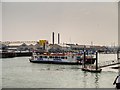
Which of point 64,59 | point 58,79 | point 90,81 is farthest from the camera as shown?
point 64,59

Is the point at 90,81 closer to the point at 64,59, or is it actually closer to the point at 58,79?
the point at 58,79

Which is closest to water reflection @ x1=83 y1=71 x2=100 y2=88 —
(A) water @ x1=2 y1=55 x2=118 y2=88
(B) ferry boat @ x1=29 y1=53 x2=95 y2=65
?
(A) water @ x1=2 y1=55 x2=118 y2=88

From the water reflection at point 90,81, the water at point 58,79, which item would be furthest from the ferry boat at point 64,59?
the water reflection at point 90,81

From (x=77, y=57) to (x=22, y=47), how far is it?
2002 inches

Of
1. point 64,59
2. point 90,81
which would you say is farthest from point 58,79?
point 64,59

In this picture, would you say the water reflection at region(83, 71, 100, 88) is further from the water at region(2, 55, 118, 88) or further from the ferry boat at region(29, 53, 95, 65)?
the ferry boat at region(29, 53, 95, 65)

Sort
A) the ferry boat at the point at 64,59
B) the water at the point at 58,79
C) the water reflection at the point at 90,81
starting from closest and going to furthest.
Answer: the water at the point at 58,79
the water reflection at the point at 90,81
the ferry boat at the point at 64,59

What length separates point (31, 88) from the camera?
1077 centimetres

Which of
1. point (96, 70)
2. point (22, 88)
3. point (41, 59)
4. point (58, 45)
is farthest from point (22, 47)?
Result: point (22, 88)

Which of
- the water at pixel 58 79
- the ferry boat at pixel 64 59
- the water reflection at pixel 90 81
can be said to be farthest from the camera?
the ferry boat at pixel 64 59

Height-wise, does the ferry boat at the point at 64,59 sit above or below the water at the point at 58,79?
above

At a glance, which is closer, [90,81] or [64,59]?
[90,81]

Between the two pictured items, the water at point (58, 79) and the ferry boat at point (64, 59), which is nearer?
the water at point (58, 79)

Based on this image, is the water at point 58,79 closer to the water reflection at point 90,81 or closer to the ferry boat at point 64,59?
the water reflection at point 90,81
